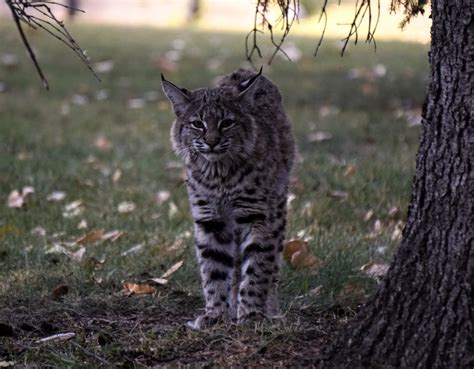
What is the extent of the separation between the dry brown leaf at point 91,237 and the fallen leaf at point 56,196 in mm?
1267

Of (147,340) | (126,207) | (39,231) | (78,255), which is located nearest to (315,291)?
(147,340)

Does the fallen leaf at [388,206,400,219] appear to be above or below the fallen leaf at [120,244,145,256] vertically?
above

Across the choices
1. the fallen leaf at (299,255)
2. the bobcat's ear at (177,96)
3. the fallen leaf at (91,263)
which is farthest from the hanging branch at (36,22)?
the fallen leaf at (299,255)

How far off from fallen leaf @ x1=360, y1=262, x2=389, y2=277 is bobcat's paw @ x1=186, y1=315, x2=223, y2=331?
121 cm

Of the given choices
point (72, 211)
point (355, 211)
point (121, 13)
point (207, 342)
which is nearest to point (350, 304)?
point (207, 342)

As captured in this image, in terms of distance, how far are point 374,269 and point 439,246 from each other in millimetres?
2065

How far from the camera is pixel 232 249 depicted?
16.8ft

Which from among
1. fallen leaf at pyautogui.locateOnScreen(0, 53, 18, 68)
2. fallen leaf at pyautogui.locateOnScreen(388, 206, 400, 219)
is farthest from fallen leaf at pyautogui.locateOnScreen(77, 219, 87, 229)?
fallen leaf at pyautogui.locateOnScreen(0, 53, 18, 68)

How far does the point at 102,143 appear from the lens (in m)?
9.99

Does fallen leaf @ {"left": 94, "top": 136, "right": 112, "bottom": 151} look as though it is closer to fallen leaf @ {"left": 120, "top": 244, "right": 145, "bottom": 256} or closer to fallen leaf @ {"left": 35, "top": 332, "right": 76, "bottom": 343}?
fallen leaf @ {"left": 120, "top": 244, "right": 145, "bottom": 256}

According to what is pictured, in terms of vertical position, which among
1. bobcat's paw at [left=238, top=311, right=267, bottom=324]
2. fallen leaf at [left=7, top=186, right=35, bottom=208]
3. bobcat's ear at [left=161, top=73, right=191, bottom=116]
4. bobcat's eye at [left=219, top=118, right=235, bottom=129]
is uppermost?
bobcat's ear at [left=161, top=73, right=191, bottom=116]

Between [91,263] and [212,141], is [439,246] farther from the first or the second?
[91,263]

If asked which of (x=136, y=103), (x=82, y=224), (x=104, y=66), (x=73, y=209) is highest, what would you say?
(x=82, y=224)

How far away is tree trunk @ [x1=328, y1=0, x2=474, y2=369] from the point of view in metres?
3.47
